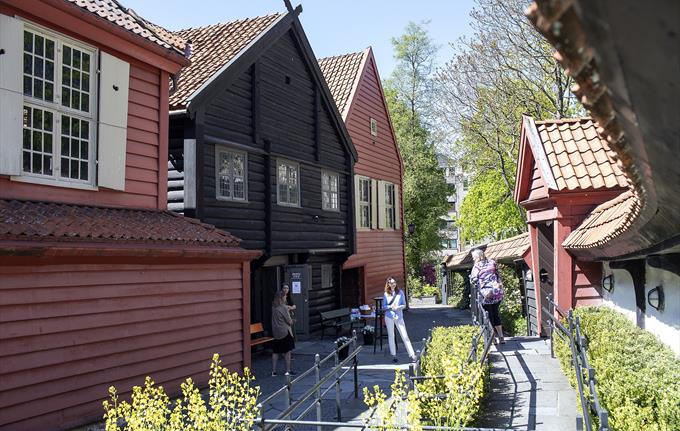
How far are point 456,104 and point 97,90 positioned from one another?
Answer: 18238 millimetres

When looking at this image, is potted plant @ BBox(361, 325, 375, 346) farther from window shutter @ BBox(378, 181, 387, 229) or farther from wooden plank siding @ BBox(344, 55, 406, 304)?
window shutter @ BBox(378, 181, 387, 229)

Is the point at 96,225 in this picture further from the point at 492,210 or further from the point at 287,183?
the point at 492,210

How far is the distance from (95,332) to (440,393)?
4.26 metres

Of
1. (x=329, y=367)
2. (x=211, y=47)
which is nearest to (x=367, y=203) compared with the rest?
(x=211, y=47)

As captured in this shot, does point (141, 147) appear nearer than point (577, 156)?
Yes

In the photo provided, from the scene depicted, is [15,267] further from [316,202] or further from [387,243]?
[387,243]

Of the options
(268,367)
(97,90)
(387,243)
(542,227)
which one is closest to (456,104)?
(387,243)

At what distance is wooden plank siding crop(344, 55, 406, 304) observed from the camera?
65.8 feet

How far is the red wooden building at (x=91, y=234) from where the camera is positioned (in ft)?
20.8

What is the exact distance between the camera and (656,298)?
21.3ft

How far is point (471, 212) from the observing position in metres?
31.9

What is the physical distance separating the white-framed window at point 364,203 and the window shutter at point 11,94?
13.5 meters

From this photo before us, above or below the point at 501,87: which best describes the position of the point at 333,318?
below

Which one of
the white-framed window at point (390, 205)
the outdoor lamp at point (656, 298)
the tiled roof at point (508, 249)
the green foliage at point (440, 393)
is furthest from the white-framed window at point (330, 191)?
the outdoor lamp at point (656, 298)
